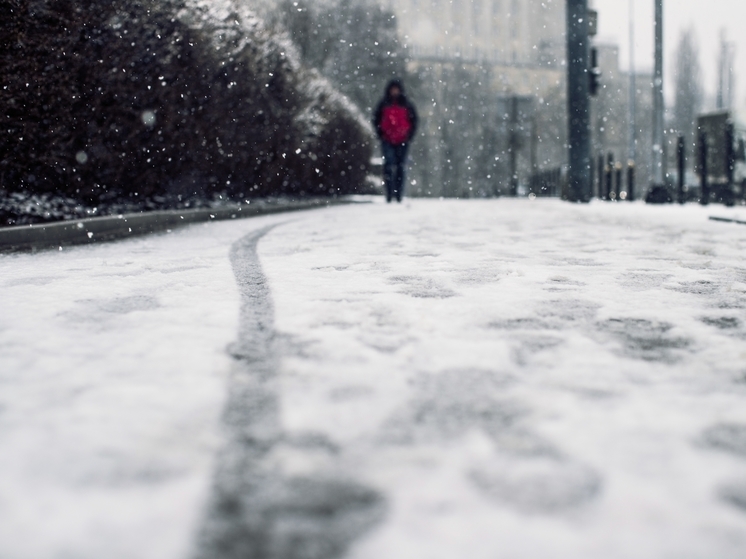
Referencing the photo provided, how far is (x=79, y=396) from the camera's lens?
2186 millimetres

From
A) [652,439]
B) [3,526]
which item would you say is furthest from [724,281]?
[3,526]

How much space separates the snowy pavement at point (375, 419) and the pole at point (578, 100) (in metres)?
11.1

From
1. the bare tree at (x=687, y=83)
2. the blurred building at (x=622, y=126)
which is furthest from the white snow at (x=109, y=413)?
the bare tree at (x=687, y=83)

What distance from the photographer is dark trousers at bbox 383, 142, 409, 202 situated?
1358 cm

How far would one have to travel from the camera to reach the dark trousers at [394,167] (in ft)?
44.6

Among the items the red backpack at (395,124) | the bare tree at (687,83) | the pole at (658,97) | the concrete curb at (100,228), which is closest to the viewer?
the concrete curb at (100,228)

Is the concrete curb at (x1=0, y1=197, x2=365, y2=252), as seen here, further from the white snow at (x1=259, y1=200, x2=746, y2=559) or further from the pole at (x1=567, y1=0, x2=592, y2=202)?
the pole at (x1=567, y1=0, x2=592, y2=202)

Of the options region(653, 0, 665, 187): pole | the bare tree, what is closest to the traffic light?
region(653, 0, 665, 187): pole

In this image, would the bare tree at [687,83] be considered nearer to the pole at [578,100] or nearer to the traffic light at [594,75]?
the traffic light at [594,75]

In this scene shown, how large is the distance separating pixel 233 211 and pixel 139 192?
4.96 ft

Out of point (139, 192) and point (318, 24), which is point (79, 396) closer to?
point (139, 192)

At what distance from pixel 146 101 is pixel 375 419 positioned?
739 centimetres

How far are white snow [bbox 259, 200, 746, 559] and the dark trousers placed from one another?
29.8 feet

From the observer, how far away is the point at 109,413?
2033mm
